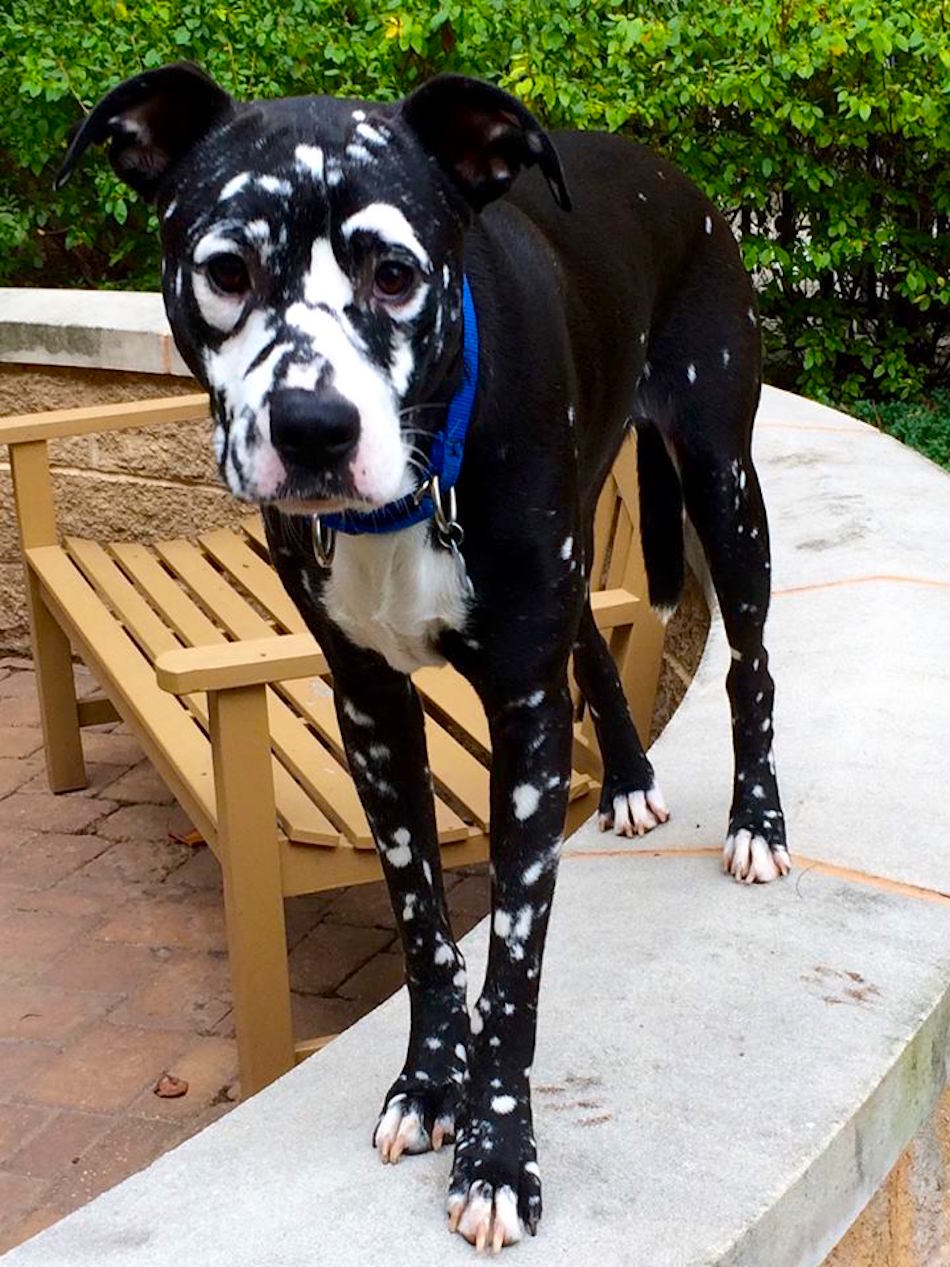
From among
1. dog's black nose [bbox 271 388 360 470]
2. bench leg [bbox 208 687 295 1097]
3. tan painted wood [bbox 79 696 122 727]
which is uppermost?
dog's black nose [bbox 271 388 360 470]

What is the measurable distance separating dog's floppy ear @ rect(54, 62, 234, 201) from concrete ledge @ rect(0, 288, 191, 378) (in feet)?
12.0

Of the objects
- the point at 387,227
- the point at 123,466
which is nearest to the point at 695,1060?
the point at 387,227

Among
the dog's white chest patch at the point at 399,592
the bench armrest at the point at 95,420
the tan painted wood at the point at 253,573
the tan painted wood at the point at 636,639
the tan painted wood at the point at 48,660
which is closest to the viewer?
the dog's white chest patch at the point at 399,592

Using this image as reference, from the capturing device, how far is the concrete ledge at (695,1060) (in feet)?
7.55

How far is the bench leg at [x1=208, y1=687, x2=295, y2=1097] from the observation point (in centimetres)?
354

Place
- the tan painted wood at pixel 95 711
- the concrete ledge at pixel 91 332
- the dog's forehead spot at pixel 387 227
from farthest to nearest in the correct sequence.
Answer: the concrete ledge at pixel 91 332 → the tan painted wood at pixel 95 711 → the dog's forehead spot at pixel 387 227

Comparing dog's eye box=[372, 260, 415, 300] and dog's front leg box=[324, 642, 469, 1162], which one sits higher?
dog's eye box=[372, 260, 415, 300]

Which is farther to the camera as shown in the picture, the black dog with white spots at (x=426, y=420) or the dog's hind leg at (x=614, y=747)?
the dog's hind leg at (x=614, y=747)

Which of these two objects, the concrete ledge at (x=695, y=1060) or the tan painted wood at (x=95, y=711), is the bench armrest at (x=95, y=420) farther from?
the concrete ledge at (x=695, y=1060)

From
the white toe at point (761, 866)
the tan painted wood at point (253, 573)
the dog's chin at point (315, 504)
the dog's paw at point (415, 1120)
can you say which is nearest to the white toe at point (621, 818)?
the white toe at point (761, 866)

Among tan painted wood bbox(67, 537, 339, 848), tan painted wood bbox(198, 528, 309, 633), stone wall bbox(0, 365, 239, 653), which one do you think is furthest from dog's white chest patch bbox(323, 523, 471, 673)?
stone wall bbox(0, 365, 239, 653)

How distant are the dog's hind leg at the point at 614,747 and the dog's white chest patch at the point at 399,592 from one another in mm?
1121

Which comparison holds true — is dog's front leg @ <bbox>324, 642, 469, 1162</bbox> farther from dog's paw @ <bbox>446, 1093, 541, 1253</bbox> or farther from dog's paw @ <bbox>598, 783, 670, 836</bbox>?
dog's paw @ <bbox>598, 783, 670, 836</bbox>

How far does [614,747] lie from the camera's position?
12.1ft
